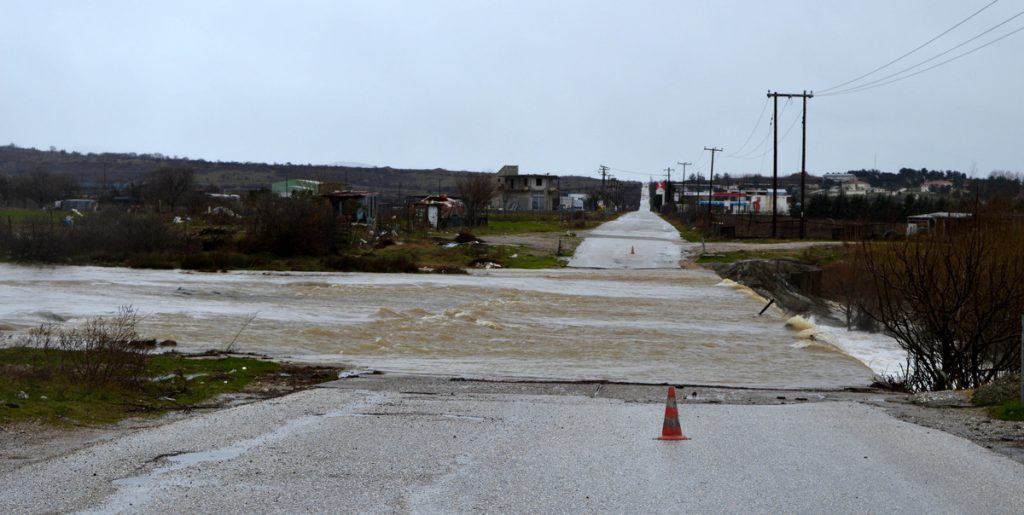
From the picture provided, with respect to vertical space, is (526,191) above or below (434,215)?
above

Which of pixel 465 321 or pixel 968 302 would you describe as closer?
pixel 968 302

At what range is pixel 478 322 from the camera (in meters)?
31.3

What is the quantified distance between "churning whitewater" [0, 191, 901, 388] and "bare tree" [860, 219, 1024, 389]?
1.84 meters

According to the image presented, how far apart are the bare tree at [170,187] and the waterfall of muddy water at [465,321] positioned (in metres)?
56.2

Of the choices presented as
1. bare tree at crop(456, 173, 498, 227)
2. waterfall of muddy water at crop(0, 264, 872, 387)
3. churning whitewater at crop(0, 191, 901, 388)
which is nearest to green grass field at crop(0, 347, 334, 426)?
churning whitewater at crop(0, 191, 901, 388)

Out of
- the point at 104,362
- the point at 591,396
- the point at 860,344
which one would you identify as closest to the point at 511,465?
the point at 591,396

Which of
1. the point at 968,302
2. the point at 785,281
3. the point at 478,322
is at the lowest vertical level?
the point at 478,322

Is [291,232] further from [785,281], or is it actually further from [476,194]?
[476,194]

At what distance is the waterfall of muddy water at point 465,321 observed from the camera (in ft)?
77.6

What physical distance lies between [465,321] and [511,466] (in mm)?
21020

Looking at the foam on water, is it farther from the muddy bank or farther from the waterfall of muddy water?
the muddy bank

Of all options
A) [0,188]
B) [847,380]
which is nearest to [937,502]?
[847,380]

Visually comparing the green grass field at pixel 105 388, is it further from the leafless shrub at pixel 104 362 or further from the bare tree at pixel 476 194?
the bare tree at pixel 476 194

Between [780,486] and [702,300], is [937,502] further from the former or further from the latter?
[702,300]
